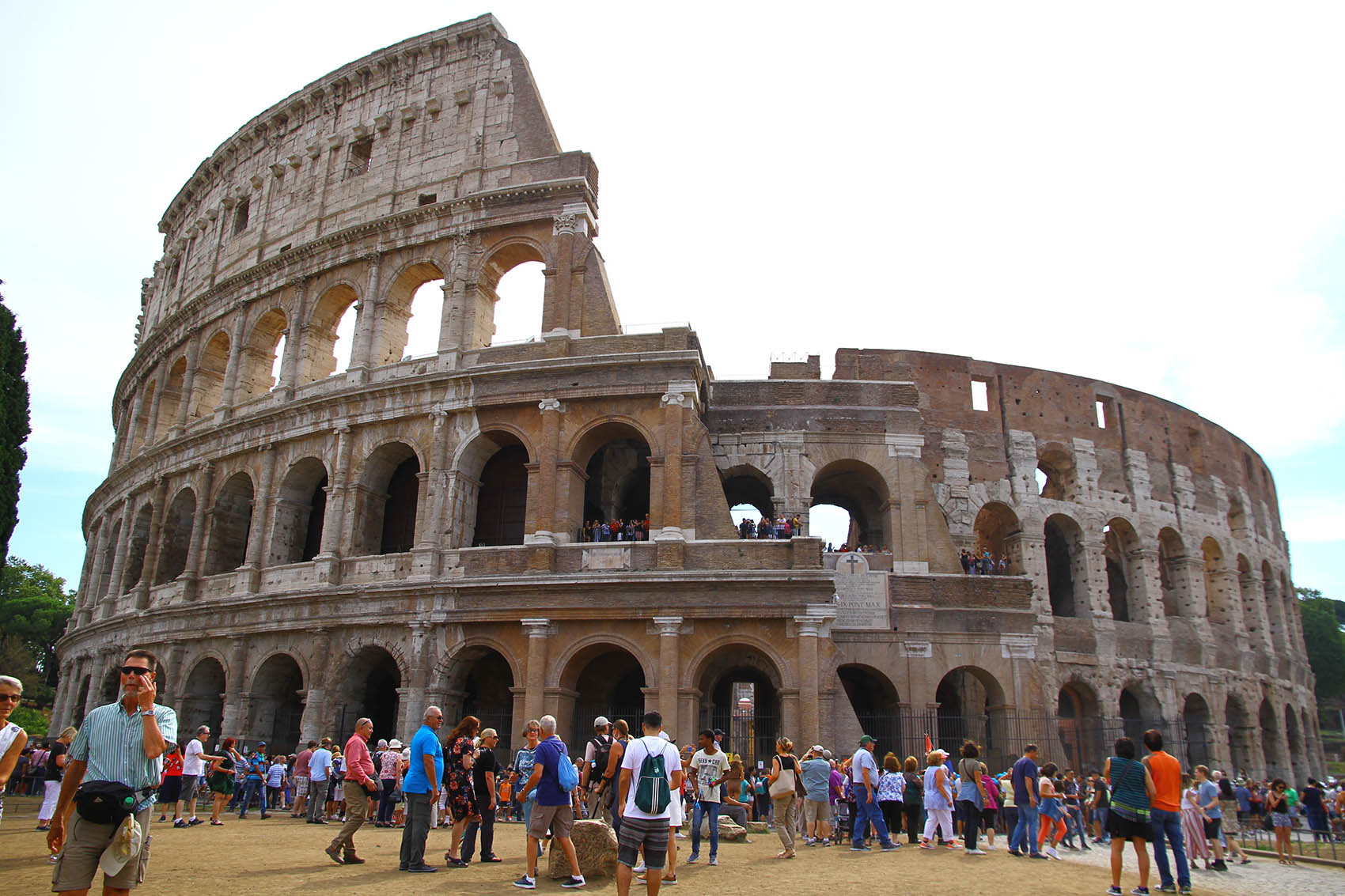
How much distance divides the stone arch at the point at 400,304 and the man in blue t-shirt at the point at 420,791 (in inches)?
574

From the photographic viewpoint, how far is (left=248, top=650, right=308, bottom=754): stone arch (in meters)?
20.2

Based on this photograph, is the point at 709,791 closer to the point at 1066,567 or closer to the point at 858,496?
the point at 858,496

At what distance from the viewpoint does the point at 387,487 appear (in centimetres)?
2164

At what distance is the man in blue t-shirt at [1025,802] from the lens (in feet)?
36.9

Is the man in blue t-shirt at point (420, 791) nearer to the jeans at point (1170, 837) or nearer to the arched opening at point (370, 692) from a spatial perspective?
the jeans at point (1170, 837)

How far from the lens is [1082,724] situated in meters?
23.7

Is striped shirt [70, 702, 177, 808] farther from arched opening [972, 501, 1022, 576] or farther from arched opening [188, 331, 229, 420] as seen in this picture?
arched opening [188, 331, 229, 420]

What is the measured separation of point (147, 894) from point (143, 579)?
1915 cm

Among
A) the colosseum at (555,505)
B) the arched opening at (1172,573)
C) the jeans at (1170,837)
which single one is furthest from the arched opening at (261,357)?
the arched opening at (1172,573)

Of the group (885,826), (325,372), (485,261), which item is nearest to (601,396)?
(485,261)

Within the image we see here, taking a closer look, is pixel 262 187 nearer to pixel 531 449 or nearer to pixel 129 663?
pixel 531 449

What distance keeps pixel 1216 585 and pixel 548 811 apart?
90.1 ft

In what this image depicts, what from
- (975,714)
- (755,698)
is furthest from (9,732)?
(975,714)

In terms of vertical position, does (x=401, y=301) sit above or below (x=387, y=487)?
above
